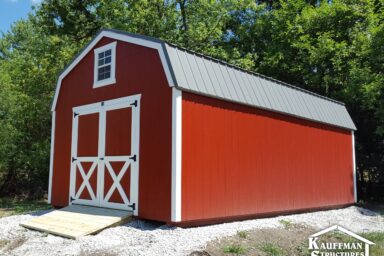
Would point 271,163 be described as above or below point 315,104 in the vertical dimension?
below

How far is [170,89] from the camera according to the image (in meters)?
7.77

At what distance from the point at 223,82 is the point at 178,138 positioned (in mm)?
1905

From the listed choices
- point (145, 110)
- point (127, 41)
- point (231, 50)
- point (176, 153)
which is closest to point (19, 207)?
point (145, 110)

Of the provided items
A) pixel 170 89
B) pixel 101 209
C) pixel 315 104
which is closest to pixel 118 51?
pixel 170 89

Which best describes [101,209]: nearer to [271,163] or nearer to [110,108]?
[110,108]

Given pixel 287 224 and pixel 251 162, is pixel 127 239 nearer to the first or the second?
pixel 251 162

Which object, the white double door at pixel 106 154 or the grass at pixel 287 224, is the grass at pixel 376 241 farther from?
the white double door at pixel 106 154

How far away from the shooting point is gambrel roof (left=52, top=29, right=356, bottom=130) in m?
7.83

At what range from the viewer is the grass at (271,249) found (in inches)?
251

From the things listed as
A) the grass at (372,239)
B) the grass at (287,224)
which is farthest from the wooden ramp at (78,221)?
the grass at (372,239)

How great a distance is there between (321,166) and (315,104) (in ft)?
6.09

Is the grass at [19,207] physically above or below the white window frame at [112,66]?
below

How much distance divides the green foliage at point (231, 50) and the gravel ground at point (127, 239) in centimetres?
771

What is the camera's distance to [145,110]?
8305 millimetres
